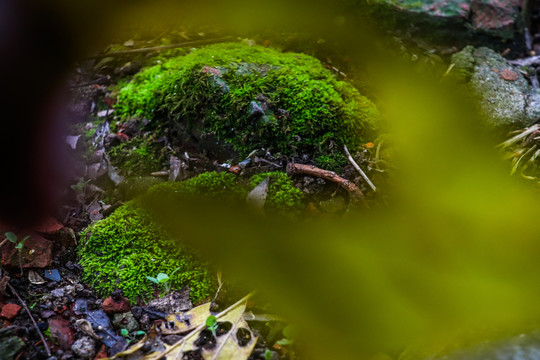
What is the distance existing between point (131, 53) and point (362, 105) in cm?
166

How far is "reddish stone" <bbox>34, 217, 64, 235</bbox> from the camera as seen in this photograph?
1766 mm

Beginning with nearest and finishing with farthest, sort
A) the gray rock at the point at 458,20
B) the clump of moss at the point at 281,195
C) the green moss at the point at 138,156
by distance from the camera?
the clump of moss at the point at 281,195 → the green moss at the point at 138,156 → the gray rock at the point at 458,20

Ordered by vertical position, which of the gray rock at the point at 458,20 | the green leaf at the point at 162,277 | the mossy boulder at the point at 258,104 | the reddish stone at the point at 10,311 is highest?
the gray rock at the point at 458,20

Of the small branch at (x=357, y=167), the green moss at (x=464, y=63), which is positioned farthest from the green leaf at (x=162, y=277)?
the green moss at (x=464, y=63)

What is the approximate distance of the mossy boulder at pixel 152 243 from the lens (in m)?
1.66

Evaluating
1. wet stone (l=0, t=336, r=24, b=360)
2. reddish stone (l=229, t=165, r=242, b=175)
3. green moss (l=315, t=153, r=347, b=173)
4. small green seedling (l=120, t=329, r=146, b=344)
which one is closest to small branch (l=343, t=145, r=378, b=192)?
green moss (l=315, t=153, r=347, b=173)

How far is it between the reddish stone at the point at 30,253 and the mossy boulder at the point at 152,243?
0.45 feet

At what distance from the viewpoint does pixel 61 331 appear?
148 cm

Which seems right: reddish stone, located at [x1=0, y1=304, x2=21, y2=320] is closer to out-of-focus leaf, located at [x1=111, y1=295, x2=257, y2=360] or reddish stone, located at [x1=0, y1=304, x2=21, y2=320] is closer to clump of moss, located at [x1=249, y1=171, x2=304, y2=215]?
out-of-focus leaf, located at [x1=111, y1=295, x2=257, y2=360]

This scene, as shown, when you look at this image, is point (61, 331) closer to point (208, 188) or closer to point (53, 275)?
point (53, 275)

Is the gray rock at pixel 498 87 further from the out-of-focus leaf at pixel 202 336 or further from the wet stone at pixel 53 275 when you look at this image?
the wet stone at pixel 53 275

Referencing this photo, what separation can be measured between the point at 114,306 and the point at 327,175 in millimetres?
1097

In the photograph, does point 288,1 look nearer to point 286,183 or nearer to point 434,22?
point 434,22

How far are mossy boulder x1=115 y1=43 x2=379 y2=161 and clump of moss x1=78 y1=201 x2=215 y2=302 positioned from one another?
2.06 feet
